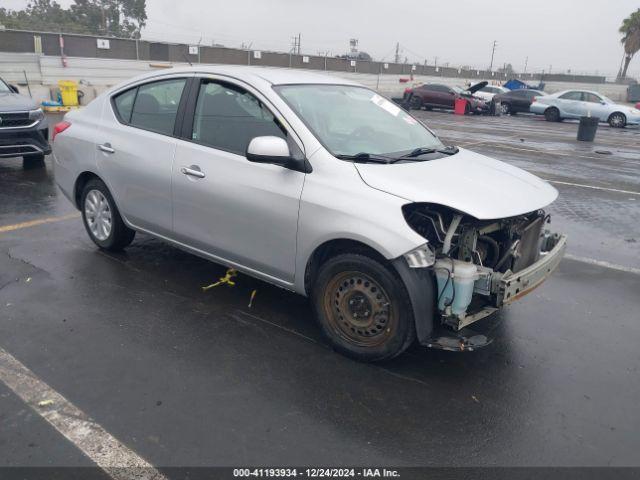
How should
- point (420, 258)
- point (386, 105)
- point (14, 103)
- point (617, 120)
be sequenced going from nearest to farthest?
1. point (420, 258)
2. point (386, 105)
3. point (14, 103)
4. point (617, 120)

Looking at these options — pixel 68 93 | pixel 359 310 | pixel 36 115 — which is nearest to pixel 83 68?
pixel 68 93

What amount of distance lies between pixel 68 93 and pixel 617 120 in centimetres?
2187

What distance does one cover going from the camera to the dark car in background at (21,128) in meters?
8.36

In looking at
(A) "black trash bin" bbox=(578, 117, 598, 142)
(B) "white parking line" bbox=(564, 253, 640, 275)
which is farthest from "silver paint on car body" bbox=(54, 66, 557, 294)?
(A) "black trash bin" bbox=(578, 117, 598, 142)

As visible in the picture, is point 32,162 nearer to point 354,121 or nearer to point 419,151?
point 354,121

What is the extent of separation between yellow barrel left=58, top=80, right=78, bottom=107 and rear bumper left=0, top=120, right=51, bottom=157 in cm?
1007

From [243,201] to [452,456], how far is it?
215cm

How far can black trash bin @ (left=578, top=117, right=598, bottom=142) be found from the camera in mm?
17562

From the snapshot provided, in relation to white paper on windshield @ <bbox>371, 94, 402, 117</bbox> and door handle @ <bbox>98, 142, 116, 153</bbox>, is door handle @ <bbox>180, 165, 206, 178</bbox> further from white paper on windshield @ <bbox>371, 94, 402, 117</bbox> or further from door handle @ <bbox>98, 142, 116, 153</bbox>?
white paper on windshield @ <bbox>371, 94, 402, 117</bbox>

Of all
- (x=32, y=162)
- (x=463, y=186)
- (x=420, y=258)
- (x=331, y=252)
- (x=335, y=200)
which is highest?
(x=463, y=186)

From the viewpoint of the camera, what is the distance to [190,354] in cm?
364

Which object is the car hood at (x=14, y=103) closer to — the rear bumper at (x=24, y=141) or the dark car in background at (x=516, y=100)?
the rear bumper at (x=24, y=141)

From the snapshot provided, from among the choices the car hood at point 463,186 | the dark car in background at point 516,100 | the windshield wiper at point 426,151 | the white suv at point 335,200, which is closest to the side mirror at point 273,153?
the white suv at point 335,200

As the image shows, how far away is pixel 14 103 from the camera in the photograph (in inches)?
340
